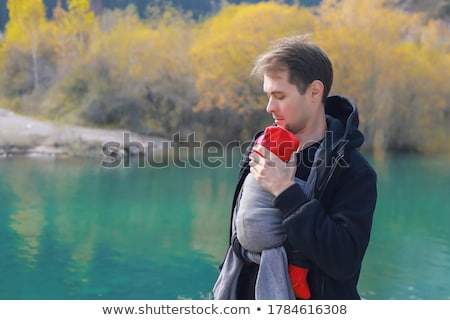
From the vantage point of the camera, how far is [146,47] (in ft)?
65.8

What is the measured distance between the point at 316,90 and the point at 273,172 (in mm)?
188

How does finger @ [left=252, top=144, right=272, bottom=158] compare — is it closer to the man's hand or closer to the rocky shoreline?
the man's hand

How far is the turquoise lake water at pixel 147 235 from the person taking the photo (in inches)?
197

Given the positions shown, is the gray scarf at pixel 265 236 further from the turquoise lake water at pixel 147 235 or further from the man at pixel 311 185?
the turquoise lake water at pixel 147 235

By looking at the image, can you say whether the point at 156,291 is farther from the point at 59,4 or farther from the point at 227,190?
the point at 59,4

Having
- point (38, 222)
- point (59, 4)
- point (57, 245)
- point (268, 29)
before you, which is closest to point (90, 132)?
point (268, 29)

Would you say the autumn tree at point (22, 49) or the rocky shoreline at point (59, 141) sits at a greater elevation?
the autumn tree at point (22, 49)

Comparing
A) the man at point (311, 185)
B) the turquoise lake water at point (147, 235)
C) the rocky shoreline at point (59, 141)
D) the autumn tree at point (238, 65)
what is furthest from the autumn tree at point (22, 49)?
the man at point (311, 185)

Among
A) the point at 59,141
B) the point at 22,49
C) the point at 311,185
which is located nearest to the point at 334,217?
the point at 311,185

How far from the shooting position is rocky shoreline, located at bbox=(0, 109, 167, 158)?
1434cm

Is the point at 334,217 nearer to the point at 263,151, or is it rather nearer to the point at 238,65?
the point at 263,151

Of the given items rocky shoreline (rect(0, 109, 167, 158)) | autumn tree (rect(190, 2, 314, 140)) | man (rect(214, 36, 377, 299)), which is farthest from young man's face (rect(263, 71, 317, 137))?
autumn tree (rect(190, 2, 314, 140))

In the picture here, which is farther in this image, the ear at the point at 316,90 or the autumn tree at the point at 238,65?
the autumn tree at the point at 238,65
